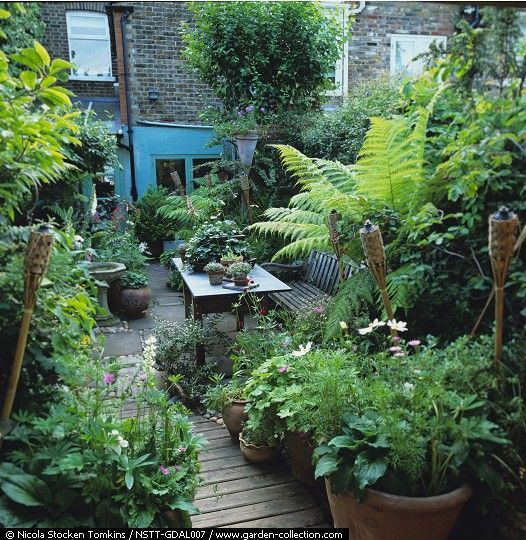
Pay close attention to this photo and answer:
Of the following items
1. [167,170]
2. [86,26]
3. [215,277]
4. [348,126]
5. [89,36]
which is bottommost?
[215,277]

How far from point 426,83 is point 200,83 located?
265 inches

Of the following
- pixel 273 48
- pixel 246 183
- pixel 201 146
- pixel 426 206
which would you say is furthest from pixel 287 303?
pixel 201 146

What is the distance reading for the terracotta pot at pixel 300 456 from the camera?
2.76m

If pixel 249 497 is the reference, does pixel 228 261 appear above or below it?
above

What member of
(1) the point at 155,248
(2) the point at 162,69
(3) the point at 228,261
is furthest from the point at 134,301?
(2) the point at 162,69

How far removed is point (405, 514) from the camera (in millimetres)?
1980

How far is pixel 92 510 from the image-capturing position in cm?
201

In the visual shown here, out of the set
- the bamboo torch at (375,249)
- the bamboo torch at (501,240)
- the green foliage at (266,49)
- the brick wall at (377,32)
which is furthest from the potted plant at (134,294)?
the brick wall at (377,32)

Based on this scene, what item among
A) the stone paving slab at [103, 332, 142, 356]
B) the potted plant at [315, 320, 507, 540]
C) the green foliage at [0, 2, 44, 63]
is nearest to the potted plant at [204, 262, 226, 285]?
the stone paving slab at [103, 332, 142, 356]

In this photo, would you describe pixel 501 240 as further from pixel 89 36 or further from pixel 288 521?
pixel 89 36

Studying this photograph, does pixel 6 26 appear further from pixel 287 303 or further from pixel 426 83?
pixel 426 83

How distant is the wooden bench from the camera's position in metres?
4.82

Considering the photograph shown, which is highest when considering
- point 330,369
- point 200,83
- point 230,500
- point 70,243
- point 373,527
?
point 200,83

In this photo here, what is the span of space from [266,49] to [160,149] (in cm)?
259
